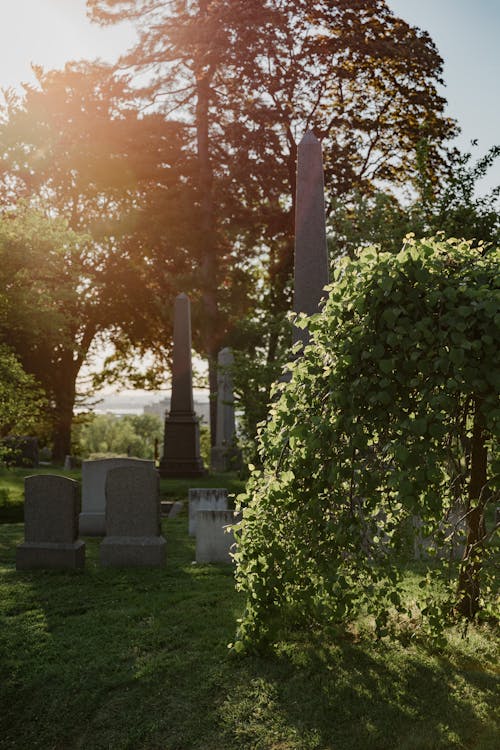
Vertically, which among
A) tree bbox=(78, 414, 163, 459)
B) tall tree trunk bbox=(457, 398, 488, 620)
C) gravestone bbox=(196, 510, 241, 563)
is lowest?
tree bbox=(78, 414, 163, 459)

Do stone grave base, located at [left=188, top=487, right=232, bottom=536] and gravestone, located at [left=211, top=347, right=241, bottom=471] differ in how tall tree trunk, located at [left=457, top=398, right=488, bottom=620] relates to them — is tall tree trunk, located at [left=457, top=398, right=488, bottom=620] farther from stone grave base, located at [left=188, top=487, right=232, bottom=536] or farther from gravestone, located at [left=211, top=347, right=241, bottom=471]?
gravestone, located at [left=211, top=347, right=241, bottom=471]

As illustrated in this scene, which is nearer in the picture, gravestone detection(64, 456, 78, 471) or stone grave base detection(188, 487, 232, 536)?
stone grave base detection(188, 487, 232, 536)

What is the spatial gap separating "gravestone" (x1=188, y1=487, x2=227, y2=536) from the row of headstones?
1.84 m

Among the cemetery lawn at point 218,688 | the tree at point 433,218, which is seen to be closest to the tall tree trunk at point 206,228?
the tree at point 433,218

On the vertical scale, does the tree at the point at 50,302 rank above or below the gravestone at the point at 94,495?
above

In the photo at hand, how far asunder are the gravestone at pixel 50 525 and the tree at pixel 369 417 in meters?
4.13

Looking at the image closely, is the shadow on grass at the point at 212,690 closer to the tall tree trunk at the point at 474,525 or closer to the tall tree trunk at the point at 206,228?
the tall tree trunk at the point at 474,525

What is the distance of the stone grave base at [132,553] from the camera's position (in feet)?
28.7

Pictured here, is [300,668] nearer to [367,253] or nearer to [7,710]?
[7,710]

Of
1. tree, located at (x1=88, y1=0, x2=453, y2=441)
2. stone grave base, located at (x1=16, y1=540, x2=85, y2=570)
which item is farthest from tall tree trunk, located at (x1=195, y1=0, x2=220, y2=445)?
stone grave base, located at (x1=16, y1=540, x2=85, y2=570)

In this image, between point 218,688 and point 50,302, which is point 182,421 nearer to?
point 50,302

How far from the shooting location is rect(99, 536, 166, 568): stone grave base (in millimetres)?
8742

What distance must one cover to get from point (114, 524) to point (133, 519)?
268 mm

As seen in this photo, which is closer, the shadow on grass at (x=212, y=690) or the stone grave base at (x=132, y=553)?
the shadow on grass at (x=212, y=690)
